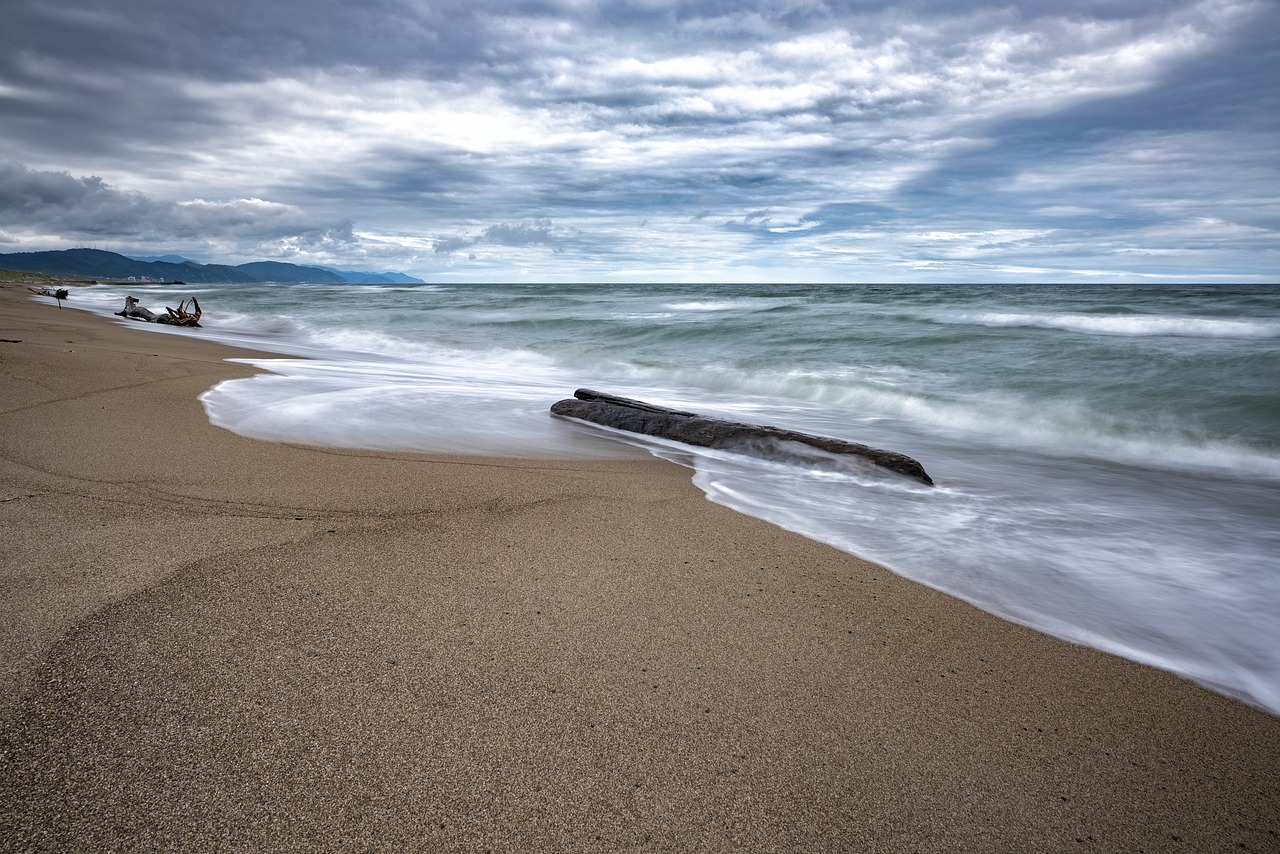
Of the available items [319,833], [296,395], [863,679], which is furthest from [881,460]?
[296,395]

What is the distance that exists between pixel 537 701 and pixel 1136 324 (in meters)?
20.2

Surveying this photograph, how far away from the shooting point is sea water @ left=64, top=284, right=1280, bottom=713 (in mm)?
3082

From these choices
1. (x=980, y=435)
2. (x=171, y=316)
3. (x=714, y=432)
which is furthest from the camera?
(x=171, y=316)

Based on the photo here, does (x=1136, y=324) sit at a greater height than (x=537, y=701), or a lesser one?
greater

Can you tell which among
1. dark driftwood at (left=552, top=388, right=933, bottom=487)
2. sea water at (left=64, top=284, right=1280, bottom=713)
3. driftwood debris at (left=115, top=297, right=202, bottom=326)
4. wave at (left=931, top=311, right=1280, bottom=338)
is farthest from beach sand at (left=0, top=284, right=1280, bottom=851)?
wave at (left=931, top=311, right=1280, bottom=338)

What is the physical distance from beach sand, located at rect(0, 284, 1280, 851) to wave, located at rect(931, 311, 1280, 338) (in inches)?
633

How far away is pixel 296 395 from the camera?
21.6ft

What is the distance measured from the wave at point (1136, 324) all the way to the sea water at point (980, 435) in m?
0.19

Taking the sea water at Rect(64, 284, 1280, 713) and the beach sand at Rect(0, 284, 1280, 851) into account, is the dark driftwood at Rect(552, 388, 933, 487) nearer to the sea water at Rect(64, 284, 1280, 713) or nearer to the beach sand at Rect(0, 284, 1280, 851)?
the sea water at Rect(64, 284, 1280, 713)

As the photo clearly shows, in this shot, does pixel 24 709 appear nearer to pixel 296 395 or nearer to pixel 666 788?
pixel 666 788

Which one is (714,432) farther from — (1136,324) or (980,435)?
(1136,324)

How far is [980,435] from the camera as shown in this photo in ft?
23.9

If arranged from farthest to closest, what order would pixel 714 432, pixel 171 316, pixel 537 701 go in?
pixel 171 316
pixel 714 432
pixel 537 701

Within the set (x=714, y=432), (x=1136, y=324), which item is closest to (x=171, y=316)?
(x=714, y=432)
